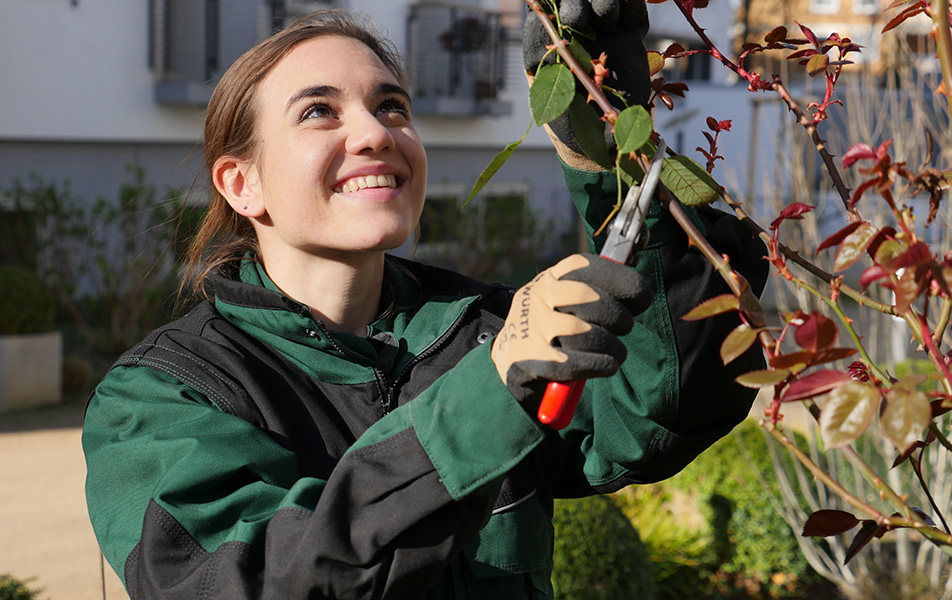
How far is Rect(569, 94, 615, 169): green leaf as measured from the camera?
1.23 metres

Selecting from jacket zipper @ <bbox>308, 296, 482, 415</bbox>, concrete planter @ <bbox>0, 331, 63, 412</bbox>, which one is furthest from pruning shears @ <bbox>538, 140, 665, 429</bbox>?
concrete planter @ <bbox>0, 331, 63, 412</bbox>

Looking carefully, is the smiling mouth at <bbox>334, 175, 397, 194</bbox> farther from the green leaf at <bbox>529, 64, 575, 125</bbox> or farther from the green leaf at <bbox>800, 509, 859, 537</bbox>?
the green leaf at <bbox>800, 509, 859, 537</bbox>

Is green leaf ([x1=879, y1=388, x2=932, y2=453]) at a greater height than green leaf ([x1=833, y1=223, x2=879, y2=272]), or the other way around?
green leaf ([x1=833, y1=223, x2=879, y2=272])

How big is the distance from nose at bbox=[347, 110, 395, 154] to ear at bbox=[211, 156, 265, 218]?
29cm

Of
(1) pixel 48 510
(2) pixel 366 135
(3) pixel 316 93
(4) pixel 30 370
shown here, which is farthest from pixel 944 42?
(4) pixel 30 370

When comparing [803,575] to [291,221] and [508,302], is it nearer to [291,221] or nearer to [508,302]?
[508,302]

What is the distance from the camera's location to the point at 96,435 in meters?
1.60

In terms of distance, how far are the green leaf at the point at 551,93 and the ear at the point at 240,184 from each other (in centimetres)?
99

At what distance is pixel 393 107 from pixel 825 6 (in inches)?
1819

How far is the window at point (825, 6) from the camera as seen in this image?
42603 mm

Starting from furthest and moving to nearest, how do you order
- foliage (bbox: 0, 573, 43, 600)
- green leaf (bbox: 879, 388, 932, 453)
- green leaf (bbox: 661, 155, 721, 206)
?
foliage (bbox: 0, 573, 43, 600) → green leaf (bbox: 661, 155, 721, 206) → green leaf (bbox: 879, 388, 932, 453)

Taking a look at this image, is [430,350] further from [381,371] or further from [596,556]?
[596,556]

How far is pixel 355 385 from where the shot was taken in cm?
175

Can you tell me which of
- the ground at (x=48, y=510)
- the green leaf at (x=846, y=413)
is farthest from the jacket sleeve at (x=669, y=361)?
the ground at (x=48, y=510)
